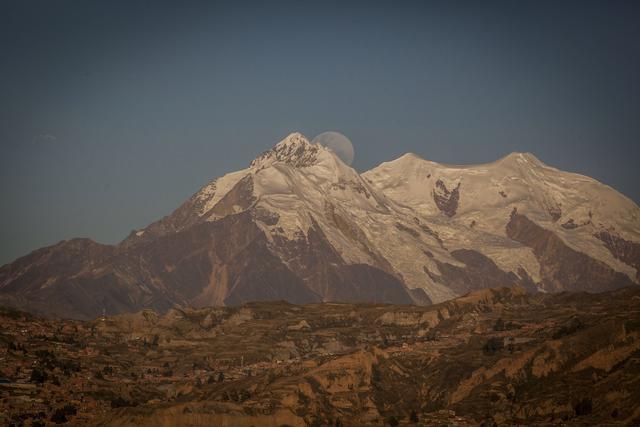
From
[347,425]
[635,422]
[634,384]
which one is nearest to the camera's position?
[635,422]

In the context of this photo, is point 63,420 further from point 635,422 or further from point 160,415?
point 635,422

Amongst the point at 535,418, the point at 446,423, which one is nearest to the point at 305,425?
the point at 446,423

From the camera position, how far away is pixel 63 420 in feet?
648

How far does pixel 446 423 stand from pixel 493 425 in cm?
814

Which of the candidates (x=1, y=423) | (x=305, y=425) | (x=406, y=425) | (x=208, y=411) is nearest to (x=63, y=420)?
(x=1, y=423)

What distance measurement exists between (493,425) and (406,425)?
46.4ft

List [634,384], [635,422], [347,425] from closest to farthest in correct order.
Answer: [635,422]
[634,384]
[347,425]

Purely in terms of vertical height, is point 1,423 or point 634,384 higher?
point 1,423

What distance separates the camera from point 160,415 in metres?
188

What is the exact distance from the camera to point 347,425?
19988 cm

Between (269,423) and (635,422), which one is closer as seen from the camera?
(635,422)

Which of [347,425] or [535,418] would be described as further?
[347,425]

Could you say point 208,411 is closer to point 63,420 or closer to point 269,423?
point 269,423

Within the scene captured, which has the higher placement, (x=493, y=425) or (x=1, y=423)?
(x=1, y=423)
